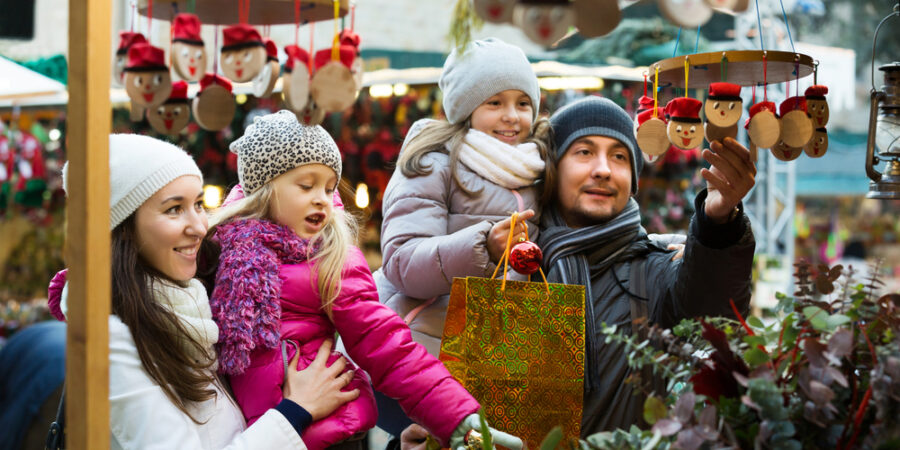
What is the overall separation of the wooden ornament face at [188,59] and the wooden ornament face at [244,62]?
38mm

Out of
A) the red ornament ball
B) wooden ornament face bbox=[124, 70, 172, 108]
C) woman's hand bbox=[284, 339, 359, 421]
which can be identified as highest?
wooden ornament face bbox=[124, 70, 172, 108]

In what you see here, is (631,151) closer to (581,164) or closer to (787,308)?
(581,164)

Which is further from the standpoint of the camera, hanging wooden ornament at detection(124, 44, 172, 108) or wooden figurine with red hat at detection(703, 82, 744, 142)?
wooden figurine with red hat at detection(703, 82, 744, 142)

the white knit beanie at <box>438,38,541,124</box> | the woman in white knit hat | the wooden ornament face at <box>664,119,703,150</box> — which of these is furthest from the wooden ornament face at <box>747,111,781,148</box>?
the woman in white knit hat

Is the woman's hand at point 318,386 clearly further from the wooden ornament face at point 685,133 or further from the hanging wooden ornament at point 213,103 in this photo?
the wooden ornament face at point 685,133

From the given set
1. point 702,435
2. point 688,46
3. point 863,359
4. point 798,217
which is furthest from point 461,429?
point 798,217

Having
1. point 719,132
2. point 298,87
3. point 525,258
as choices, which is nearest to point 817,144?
A: point 719,132

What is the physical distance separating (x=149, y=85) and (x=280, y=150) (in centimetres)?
47

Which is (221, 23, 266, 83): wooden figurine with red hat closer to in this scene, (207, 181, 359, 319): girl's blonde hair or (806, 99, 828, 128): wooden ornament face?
(207, 181, 359, 319): girl's blonde hair

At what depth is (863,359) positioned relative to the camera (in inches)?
44.8

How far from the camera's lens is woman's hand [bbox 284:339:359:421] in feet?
5.41

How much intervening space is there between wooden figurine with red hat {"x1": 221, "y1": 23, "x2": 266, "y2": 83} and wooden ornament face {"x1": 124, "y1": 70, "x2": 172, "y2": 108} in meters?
0.10

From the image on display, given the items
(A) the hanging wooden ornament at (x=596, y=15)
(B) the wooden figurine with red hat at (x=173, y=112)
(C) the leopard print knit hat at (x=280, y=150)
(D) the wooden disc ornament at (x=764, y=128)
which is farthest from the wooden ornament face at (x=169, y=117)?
(D) the wooden disc ornament at (x=764, y=128)

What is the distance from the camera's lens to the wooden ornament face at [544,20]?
118 cm
